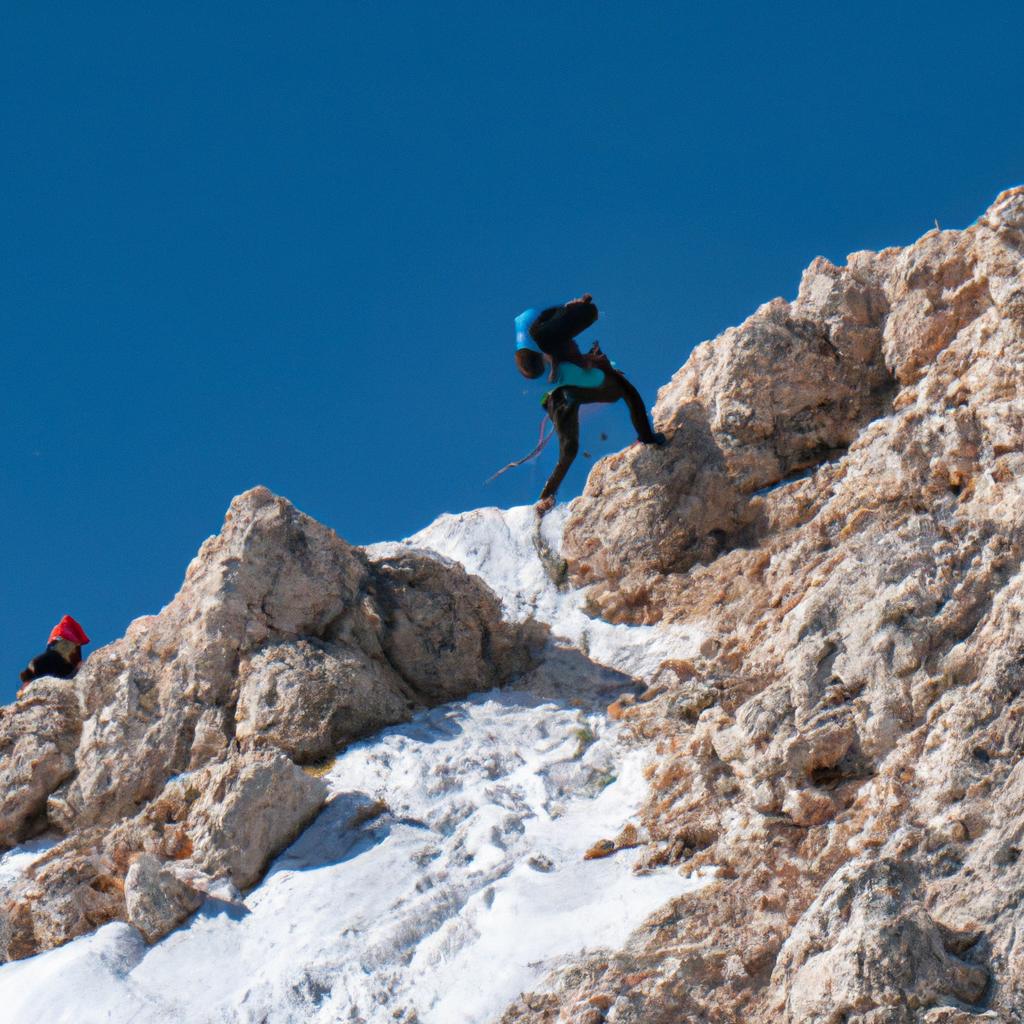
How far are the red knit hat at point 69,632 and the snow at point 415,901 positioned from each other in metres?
4.37

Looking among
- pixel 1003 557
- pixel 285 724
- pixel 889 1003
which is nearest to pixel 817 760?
→ pixel 1003 557

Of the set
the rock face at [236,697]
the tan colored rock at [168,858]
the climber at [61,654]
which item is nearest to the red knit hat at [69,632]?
the climber at [61,654]

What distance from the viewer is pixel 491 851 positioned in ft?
38.9

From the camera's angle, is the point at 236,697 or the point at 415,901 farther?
the point at 236,697

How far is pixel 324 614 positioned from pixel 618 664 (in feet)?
10.9

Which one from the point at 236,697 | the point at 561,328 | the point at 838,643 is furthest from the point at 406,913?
the point at 561,328

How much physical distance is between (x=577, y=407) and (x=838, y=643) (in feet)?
21.1

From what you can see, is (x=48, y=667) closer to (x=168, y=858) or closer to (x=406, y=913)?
(x=168, y=858)

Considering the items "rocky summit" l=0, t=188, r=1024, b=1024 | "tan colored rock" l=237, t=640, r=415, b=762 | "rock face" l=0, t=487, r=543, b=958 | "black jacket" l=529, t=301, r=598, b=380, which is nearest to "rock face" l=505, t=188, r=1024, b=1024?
"rocky summit" l=0, t=188, r=1024, b=1024

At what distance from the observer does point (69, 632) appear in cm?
1830

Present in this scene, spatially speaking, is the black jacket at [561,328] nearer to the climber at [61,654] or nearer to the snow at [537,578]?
the snow at [537,578]

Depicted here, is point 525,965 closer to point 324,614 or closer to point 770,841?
point 770,841

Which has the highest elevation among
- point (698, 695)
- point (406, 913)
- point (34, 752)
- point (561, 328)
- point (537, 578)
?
point (561, 328)

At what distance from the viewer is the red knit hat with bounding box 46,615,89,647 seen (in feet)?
59.8
